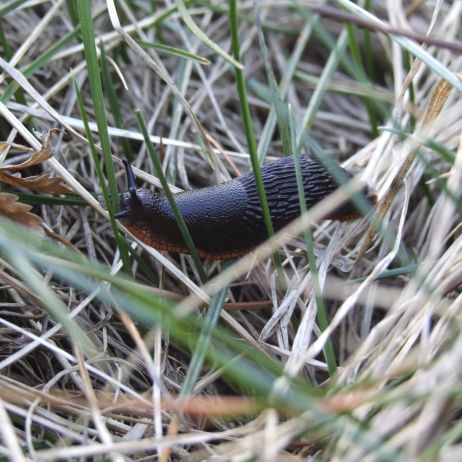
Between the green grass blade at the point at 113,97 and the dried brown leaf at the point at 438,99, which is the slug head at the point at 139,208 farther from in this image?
the dried brown leaf at the point at 438,99

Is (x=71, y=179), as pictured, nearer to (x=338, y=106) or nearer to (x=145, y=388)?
(x=145, y=388)

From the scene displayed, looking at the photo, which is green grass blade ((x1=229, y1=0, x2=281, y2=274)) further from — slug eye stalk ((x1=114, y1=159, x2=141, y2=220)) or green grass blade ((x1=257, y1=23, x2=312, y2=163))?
green grass blade ((x1=257, y1=23, x2=312, y2=163))

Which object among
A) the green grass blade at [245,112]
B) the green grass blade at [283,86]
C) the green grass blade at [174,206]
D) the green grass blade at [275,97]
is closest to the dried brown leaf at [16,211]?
the green grass blade at [174,206]

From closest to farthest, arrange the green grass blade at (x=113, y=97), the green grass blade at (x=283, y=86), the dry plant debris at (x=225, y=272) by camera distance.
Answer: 1. the dry plant debris at (x=225, y=272)
2. the green grass blade at (x=113, y=97)
3. the green grass blade at (x=283, y=86)

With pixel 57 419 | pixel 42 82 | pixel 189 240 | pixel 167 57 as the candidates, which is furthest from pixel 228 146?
pixel 57 419

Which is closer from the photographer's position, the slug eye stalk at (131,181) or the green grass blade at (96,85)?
the green grass blade at (96,85)

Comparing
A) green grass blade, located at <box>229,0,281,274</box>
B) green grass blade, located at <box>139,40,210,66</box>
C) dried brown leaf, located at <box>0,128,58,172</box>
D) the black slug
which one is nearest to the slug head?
the black slug
